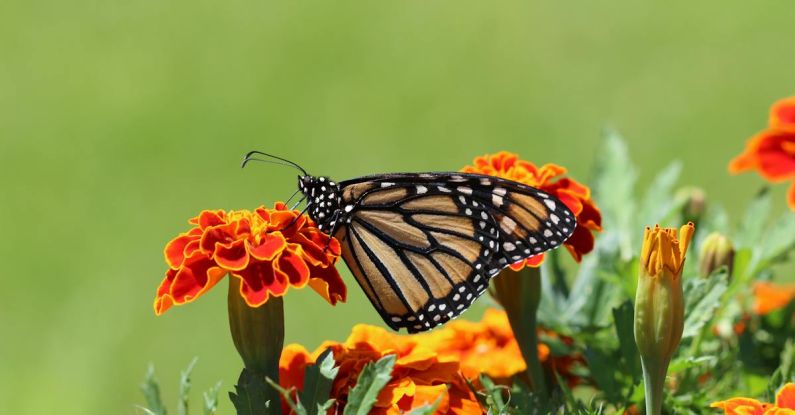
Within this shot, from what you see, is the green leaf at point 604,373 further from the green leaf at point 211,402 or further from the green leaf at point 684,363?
the green leaf at point 211,402

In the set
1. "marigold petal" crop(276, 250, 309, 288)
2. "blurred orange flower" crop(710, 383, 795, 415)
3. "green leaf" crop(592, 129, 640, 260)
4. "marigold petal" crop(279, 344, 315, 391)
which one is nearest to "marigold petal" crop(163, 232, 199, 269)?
"marigold petal" crop(276, 250, 309, 288)

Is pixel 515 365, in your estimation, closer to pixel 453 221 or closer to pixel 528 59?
pixel 453 221

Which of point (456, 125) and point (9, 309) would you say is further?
point (456, 125)

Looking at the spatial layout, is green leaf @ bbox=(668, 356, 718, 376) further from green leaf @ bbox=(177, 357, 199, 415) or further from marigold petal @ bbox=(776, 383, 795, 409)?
green leaf @ bbox=(177, 357, 199, 415)

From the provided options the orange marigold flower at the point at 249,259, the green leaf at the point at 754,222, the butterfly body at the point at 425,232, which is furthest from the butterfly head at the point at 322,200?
the green leaf at the point at 754,222

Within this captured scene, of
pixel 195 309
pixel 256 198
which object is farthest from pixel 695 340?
pixel 256 198

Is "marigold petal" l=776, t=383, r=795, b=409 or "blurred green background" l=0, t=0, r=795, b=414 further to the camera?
"blurred green background" l=0, t=0, r=795, b=414
